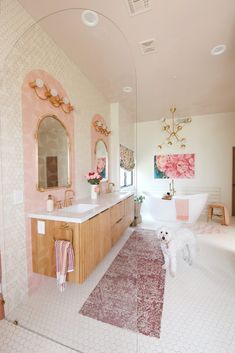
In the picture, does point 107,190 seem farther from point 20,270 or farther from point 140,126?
point 140,126

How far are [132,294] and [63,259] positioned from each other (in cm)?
87

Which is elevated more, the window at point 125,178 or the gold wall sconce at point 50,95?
the gold wall sconce at point 50,95

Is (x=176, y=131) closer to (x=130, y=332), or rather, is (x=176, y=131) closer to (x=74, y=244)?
(x=74, y=244)

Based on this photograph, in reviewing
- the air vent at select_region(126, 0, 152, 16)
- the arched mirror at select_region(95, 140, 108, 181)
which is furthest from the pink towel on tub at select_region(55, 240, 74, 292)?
the air vent at select_region(126, 0, 152, 16)

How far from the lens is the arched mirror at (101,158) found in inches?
125

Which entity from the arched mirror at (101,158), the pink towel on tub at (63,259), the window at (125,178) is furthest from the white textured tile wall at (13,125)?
the window at (125,178)

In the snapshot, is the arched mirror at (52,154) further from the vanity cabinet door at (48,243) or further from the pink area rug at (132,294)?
the pink area rug at (132,294)

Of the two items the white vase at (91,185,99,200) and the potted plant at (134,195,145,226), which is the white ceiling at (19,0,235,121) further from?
the potted plant at (134,195,145,226)

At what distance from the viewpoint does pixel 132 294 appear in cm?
184

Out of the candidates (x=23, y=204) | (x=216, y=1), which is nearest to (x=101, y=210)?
(x=23, y=204)

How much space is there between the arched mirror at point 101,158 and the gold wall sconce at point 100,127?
20cm

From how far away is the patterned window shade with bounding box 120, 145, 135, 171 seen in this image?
11.9 feet

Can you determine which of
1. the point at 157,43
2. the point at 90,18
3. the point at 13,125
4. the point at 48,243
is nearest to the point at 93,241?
the point at 48,243

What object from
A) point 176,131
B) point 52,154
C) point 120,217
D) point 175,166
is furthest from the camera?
point 175,166
